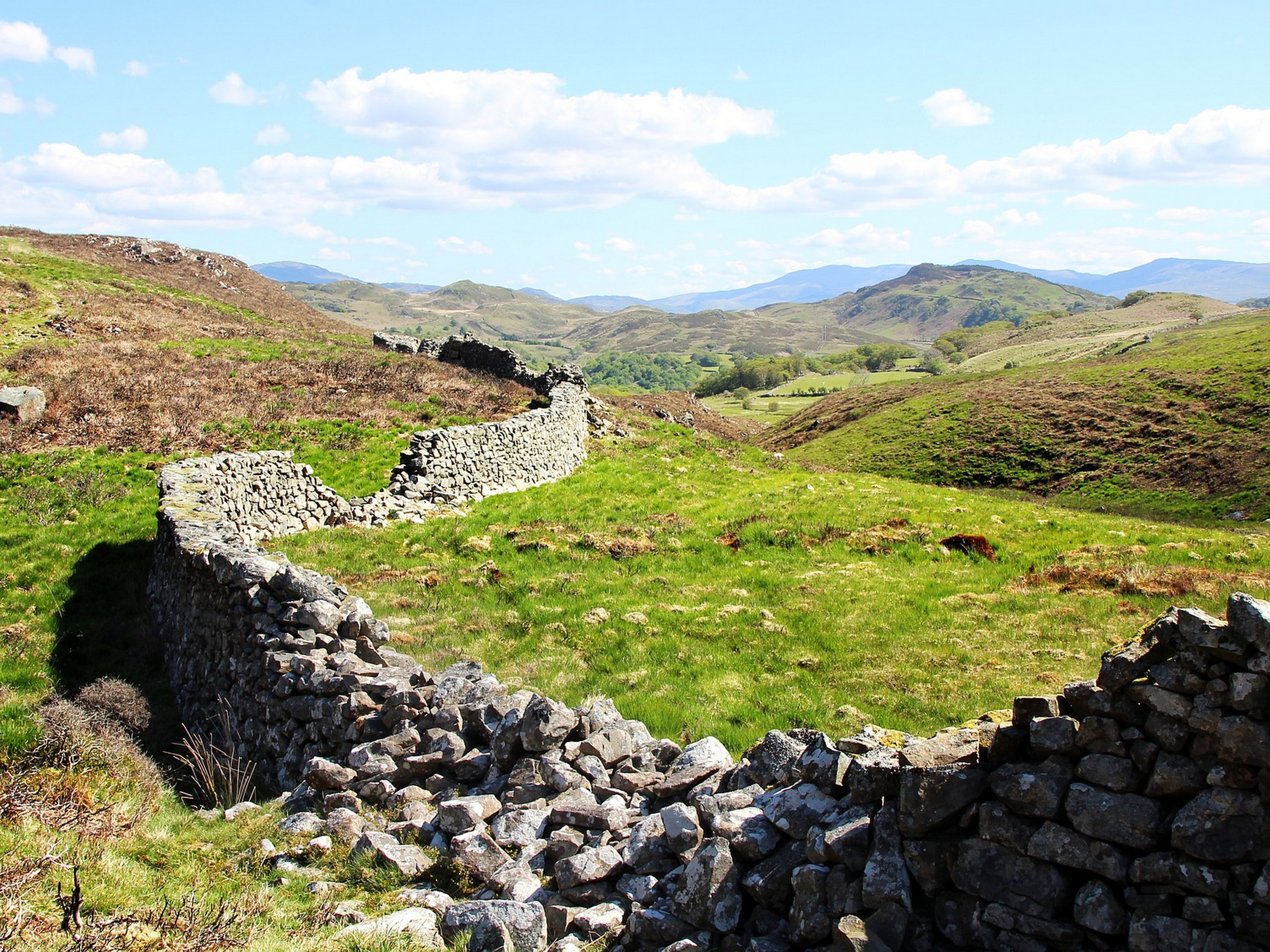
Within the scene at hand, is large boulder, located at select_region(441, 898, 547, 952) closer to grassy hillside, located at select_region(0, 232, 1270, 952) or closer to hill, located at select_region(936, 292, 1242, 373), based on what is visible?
grassy hillside, located at select_region(0, 232, 1270, 952)

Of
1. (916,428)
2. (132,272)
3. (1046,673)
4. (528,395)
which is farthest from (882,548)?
(132,272)

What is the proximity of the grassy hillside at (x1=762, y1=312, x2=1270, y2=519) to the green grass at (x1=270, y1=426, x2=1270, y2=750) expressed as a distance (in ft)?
60.4

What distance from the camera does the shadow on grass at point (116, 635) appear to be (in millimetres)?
13234

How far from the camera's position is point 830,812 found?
20.5ft

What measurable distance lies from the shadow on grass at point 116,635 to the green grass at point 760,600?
132 inches

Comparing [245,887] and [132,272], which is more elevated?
[132,272]

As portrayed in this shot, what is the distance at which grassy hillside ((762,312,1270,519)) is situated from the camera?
3872cm

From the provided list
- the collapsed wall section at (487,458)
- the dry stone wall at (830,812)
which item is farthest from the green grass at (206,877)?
A: the collapsed wall section at (487,458)

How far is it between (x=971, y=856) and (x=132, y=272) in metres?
73.9

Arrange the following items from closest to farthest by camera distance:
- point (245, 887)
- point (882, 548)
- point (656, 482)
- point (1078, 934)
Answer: point (1078, 934)
point (245, 887)
point (882, 548)
point (656, 482)

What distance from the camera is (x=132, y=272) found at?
202ft

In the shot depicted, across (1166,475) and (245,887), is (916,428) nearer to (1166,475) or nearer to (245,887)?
(1166,475)

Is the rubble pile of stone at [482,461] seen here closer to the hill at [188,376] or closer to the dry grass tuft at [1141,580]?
the hill at [188,376]

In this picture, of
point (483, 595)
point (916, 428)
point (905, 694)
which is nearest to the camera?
point (905, 694)
